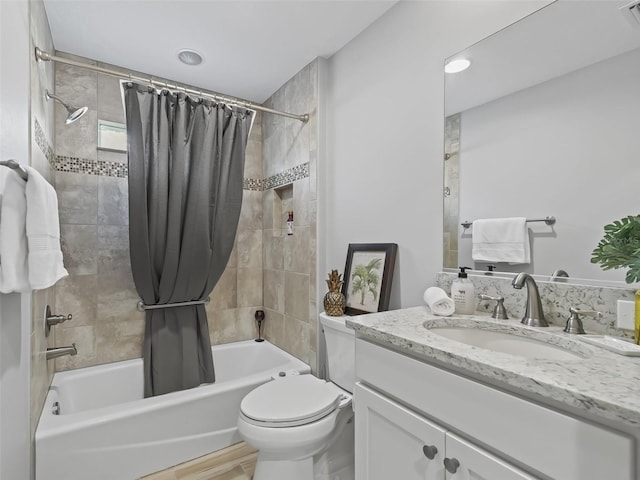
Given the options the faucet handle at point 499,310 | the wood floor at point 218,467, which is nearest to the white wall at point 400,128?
the faucet handle at point 499,310

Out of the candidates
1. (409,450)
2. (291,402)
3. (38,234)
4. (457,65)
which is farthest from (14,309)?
(457,65)

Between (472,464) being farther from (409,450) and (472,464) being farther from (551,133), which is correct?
(551,133)

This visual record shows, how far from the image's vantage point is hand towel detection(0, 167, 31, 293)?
933 millimetres

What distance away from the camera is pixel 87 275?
217cm

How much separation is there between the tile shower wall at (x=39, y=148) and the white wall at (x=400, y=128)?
1.50 meters

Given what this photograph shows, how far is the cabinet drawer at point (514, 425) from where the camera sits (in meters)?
0.58

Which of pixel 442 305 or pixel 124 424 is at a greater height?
pixel 442 305

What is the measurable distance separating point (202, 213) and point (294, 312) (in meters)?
0.95

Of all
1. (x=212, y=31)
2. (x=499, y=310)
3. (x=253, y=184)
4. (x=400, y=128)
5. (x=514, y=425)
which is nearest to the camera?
(x=514, y=425)

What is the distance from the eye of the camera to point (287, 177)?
249 cm

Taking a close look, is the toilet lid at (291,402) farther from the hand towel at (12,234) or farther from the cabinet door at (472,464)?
the hand towel at (12,234)

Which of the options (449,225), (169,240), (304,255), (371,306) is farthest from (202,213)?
(449,225)

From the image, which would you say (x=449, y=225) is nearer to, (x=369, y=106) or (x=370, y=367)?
(x=370, y=367)

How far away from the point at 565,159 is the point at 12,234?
1.75 meters
